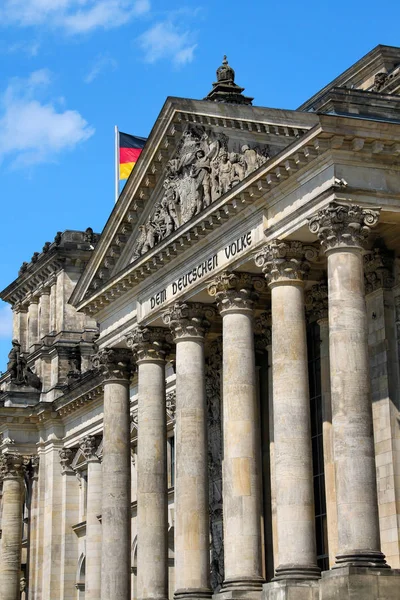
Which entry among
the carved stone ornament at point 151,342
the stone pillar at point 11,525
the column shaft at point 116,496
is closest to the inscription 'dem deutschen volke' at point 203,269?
A: the carved stone ornament at point 151,342

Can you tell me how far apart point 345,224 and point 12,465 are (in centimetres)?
3695

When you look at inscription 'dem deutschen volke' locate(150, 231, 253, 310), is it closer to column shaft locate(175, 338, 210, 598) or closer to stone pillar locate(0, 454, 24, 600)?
column shaft locate(175, 338, 210, 598)

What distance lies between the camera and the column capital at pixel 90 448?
6206cm

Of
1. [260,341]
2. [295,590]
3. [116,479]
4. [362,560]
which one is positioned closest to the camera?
[362,560]

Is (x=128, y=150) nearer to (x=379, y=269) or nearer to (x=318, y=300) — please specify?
(x=318, y=300)

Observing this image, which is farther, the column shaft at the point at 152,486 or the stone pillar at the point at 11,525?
the stone pillar at the point at 11,525

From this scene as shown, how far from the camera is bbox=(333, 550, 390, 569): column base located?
30.8 meters

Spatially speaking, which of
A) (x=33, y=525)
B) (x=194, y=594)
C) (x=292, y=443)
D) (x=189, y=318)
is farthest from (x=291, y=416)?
(x=33, y=525)

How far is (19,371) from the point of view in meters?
67.8

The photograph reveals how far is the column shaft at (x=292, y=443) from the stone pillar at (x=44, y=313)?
3594 centimetres

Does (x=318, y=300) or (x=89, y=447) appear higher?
(x=89, y=447)

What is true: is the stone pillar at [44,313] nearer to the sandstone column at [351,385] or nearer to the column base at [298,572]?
the sandstone column at [351,385]

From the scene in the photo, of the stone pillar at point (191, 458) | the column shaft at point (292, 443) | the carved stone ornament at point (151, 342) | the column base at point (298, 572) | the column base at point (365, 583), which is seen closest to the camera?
the column base at point (365, 583)

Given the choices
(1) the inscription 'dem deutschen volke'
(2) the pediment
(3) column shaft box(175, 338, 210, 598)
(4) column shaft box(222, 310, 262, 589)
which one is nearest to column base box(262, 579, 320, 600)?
(4) column shaft box(222, 310, 262, 589)
